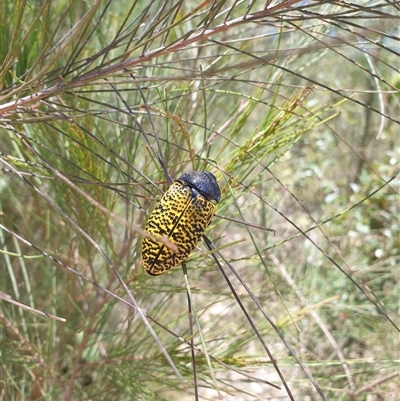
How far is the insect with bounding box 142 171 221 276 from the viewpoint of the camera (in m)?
0.36

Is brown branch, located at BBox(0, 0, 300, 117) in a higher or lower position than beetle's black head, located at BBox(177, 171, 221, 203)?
higher

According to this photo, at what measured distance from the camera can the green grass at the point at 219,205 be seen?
15.3 inches

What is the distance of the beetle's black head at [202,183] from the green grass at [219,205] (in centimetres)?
2

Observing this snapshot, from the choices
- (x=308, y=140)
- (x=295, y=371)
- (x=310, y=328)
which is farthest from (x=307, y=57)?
(x=308, y=140)

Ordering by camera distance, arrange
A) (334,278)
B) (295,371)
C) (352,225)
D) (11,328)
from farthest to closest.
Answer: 1. (352,225)
2. (295,371)
3. (334,278)
4. (11,328)

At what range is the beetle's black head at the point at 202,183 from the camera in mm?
391

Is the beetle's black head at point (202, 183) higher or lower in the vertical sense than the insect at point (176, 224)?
higher

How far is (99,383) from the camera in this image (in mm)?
846

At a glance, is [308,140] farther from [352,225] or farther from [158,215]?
[158,215]

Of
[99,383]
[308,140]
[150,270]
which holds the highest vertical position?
[150,270]

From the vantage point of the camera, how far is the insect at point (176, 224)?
1.19 ft

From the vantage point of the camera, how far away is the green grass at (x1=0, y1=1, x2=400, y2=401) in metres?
0.39

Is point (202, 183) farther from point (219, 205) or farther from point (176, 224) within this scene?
point (219, 205)

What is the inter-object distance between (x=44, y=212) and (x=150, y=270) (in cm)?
61
